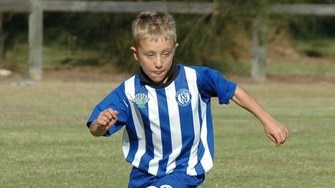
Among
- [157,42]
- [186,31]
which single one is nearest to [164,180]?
[157,42]

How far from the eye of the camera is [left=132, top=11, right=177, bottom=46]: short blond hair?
569cm

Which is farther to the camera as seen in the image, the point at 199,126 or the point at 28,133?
the point at 28,133

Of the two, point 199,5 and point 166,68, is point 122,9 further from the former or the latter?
point 166,68

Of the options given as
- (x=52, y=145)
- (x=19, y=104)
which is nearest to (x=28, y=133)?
(x=52, y=145)

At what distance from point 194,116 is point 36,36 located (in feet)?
45.3

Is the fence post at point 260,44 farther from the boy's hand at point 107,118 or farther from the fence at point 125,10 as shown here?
the boy's hand at point 107,118

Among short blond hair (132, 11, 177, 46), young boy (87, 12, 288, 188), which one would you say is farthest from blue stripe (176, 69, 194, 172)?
short blond hair (132, 11, 177, 46)

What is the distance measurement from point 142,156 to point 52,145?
5.22 m

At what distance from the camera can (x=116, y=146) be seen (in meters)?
11.3

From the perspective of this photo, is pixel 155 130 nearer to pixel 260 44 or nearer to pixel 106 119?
pixel 106 119

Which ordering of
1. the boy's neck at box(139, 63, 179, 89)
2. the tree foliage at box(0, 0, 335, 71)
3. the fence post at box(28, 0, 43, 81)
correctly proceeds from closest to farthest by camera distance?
the boy's neck at box(139, 63, 179, 89) → the fence post at box(28, 0, 43, 81) → the tree foliage at box(0, 0, 335, 71)

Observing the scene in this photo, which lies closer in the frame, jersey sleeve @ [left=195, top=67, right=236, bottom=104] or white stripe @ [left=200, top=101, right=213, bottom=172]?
jersey sleeve @ [left=195, top=67, right=236, bottom=104]

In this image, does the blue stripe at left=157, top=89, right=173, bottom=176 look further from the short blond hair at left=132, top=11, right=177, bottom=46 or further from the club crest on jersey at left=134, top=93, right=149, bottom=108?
the short blond hair at left=132, top=11, right=177, bottom=46

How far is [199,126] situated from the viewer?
6.09m
